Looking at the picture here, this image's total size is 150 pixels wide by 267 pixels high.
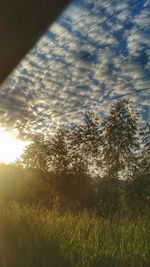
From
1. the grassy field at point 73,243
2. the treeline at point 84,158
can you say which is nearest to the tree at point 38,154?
the treeline at point 84,158

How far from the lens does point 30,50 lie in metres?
3.05

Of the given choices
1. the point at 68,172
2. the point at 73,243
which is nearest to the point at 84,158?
the point at 68,172

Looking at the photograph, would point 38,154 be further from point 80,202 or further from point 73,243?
point 73,243

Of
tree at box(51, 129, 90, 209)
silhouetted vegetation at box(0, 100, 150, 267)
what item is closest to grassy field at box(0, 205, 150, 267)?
silhouetted vegetation at box(0, 100, 150, 267)

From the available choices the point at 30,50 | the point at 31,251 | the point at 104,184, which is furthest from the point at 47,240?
the point at 104,184

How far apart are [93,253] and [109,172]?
34369 mm

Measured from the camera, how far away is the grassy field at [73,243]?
520cm

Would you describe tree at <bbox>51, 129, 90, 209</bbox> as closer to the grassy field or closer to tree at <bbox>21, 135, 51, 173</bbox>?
tree at <bbox>21, 135, 51, 173</bbox>

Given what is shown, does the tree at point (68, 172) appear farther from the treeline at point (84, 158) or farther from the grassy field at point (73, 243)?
the grassy field at point (73, 243)

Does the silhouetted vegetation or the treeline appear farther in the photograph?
the treeline

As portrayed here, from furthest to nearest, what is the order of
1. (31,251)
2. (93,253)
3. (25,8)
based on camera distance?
(31,251) < (93,253) < (25,8)

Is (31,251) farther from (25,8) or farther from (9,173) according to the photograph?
(9,173)

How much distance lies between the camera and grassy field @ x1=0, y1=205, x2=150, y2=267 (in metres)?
5.20

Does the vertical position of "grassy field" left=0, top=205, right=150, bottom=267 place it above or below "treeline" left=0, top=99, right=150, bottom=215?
below
